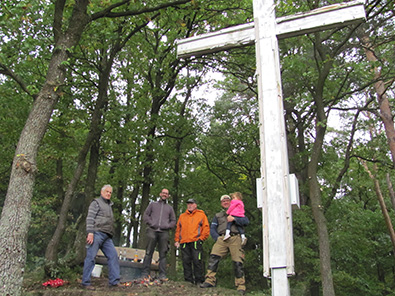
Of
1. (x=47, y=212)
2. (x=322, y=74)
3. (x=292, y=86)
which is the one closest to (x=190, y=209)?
(x=322, y=74)

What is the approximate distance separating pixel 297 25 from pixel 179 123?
10.2 metres

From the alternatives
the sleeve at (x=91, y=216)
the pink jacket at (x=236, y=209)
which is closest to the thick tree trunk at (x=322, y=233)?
the pink jacket at (x=236, y=209)

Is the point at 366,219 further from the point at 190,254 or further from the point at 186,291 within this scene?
the point at 186,291

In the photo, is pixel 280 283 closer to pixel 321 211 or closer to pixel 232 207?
pixel 232 207

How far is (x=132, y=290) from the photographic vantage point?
6.04 m

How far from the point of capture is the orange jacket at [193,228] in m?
7.54

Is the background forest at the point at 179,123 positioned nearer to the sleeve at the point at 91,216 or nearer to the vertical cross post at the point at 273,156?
the sleeve at the point at 91,216

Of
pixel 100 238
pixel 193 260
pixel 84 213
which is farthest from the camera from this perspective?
pixel 84 213

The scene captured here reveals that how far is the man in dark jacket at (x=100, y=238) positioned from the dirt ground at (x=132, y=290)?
0.76 ft

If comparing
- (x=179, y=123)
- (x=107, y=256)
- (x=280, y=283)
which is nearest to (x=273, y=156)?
(x=280, y=283)

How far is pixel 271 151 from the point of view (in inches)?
133

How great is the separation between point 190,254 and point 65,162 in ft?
38.5

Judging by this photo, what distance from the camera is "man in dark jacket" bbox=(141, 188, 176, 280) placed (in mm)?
7457

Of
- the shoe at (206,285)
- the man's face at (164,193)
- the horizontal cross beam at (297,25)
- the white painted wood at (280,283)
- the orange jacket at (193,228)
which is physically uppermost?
the horizontal cross beam at (297,25)
